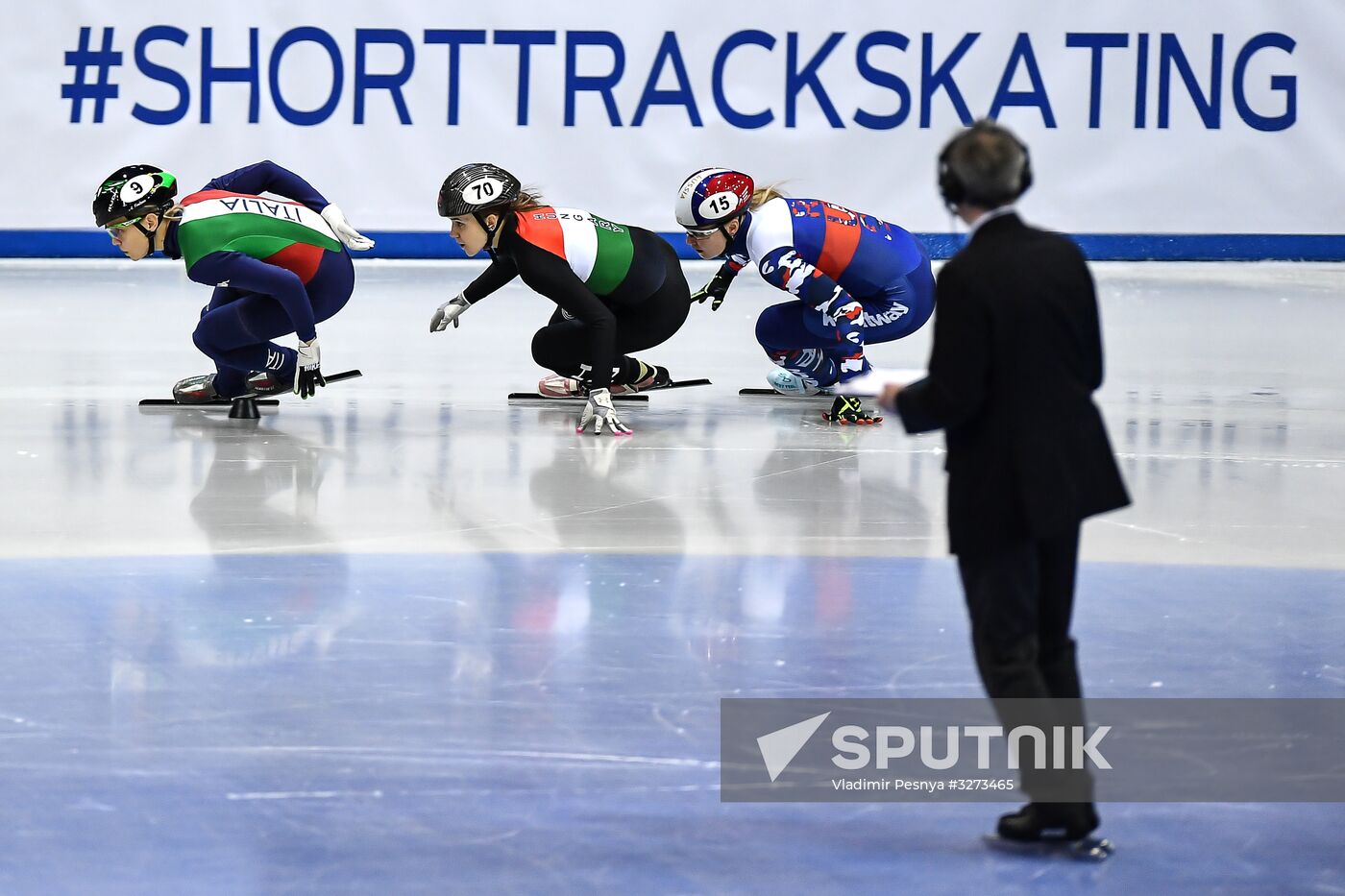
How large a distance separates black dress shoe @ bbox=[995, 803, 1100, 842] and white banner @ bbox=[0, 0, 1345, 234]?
33.9 feet

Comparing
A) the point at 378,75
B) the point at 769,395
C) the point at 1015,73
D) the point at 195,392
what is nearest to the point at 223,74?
the point at 378,75

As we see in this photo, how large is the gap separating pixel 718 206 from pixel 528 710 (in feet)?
11.6

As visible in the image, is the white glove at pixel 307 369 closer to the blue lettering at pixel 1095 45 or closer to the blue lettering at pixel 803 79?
the blue lettering at pixel 803 79

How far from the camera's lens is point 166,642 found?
3574mm

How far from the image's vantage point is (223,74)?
12453 mm

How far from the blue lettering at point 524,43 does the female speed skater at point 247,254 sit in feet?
20.1

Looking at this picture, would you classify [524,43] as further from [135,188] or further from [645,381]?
[135,188]

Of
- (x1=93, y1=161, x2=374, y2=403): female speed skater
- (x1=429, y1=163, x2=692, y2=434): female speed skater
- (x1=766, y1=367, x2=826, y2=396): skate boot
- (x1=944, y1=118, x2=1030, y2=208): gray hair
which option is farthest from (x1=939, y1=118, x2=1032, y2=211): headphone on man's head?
(x1=766, y1=367, x2=826, y2=396): skate boot

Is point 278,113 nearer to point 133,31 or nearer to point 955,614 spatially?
point 133,31

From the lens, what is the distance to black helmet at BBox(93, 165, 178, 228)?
5887 mm

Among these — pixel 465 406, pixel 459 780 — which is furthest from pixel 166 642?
pixel 465 406

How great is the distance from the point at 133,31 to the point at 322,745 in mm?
10625

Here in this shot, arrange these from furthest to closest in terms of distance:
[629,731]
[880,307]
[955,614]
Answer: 1. [880,307]
2. [955,614]
3. [629,731]

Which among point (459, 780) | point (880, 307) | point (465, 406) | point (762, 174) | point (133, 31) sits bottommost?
point (459, 780)
